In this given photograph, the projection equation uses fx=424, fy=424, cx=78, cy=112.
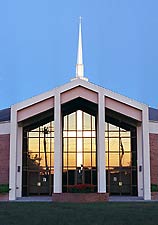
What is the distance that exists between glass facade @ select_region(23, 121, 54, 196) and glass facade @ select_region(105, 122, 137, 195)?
14.3 feet

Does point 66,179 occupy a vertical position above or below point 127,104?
below

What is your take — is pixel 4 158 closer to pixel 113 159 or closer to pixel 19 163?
pixel 19 163

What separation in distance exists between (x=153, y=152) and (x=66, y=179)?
6.84 metres

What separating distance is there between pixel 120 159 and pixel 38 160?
6.26m

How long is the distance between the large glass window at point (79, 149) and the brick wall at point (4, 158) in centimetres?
437

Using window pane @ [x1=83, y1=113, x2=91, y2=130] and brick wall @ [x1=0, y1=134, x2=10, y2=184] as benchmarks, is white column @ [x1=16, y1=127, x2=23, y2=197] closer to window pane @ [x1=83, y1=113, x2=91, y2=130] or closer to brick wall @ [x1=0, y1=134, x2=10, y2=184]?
brick wall @ [x1=0, y1=134, x2=10, y2=184]

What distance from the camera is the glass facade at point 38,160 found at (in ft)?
105

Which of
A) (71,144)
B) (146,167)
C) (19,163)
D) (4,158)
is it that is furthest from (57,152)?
(146,167)

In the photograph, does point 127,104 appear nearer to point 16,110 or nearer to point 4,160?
point 16,110

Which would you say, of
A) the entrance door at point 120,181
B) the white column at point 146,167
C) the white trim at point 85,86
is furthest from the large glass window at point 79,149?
the white column at point 146,167

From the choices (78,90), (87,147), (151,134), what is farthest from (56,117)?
(151,134)
